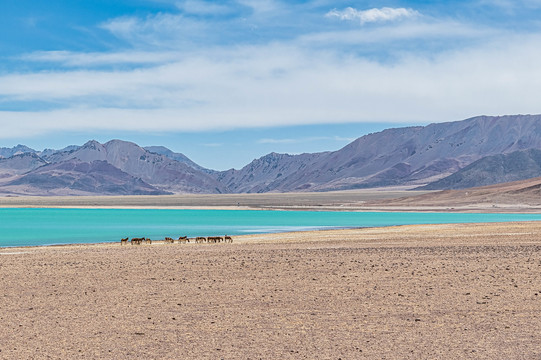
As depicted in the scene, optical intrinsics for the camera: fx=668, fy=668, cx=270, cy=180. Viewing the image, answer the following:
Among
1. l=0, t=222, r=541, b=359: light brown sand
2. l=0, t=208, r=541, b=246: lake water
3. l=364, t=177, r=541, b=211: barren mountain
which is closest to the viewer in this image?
l=0, t=222, r=541, b=359: light brown sand

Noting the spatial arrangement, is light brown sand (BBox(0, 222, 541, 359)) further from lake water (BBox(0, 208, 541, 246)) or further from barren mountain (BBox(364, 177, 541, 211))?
barren mountain (BBox(364, 177, 541, 211))

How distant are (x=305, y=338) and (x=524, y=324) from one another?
13.3 feet

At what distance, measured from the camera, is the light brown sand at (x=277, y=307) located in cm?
1058

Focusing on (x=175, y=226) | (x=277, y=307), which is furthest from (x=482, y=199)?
(x=277, y=307)

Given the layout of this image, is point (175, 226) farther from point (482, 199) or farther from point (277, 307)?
point (482, 199)

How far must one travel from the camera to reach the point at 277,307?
14023 millimetres

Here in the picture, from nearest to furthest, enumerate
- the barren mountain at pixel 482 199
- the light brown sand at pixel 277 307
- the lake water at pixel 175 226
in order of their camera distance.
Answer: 1. the light brown sand at pixel 277 307
2. the lake water at pixel 175 226
3. the barren mountain at pixel 482 199

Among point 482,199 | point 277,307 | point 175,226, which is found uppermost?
point 482,199

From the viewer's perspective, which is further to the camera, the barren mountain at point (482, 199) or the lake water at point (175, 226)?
the barren mountain at point (482, 199)

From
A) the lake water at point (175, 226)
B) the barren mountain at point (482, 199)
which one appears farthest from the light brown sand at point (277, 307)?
the barren mountain at point (482, 199)

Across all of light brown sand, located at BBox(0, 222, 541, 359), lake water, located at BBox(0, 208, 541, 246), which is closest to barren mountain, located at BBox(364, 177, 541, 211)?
lake water, located at BBox(0, 208, 541, 246)

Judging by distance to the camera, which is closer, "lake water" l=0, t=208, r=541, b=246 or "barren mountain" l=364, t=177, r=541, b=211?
"lake water" l=0, t=208, r=541, b=246

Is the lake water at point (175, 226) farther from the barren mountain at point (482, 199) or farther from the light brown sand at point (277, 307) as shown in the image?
the light brown sand at point (277, 307)

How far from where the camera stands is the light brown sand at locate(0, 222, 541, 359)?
1058 centimetres
